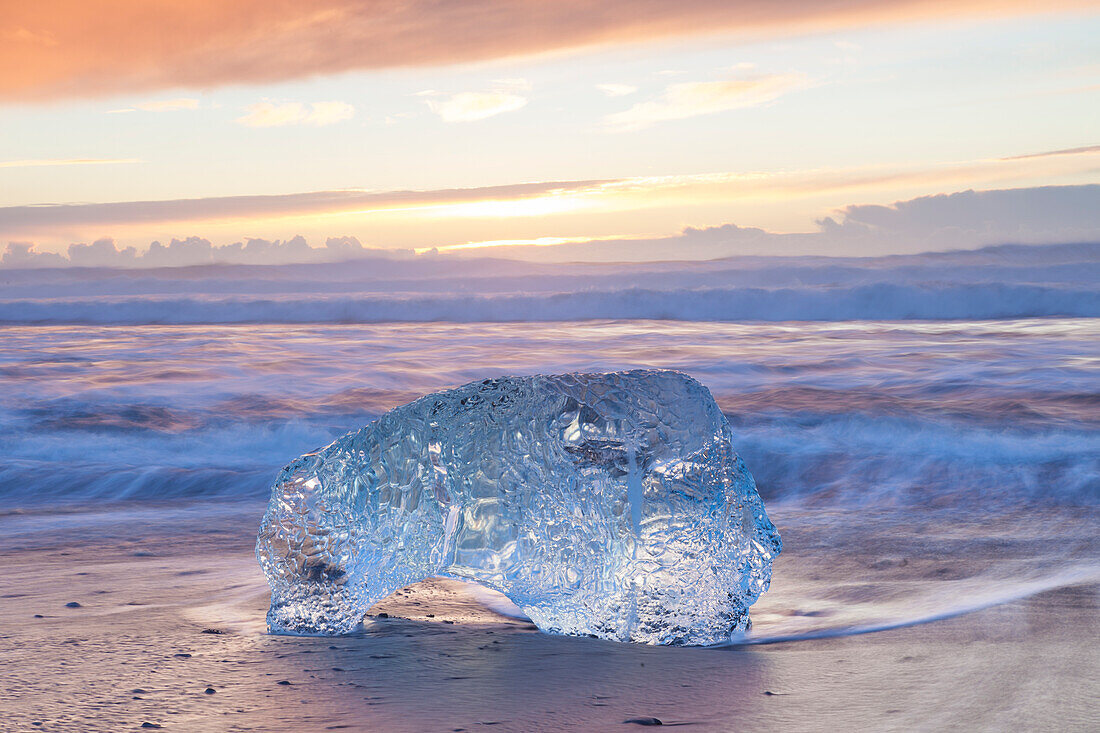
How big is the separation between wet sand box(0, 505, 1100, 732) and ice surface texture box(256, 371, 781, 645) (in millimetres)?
140

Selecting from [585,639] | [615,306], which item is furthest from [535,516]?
[615,306]

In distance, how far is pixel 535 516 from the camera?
303cm

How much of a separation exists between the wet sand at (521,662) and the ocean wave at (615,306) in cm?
2160

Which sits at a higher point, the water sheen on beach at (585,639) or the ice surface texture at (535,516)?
the ice surface texture at (535,516)

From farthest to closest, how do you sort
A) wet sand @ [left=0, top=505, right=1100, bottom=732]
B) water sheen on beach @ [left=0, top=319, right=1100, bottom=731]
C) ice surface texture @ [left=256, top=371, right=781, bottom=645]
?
ice surface texture @ [left=256, top=371, right=781, bottom=645], water sheen on beach @ [left=0, top=319, right=1100, bottom=731], wet sand @ [left=0, top=505, right=1100, bottom=732]

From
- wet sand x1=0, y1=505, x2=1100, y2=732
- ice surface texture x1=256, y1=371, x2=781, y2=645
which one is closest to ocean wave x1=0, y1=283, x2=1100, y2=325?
wet sand x1=0, y1=505, x2=1100, y2=732

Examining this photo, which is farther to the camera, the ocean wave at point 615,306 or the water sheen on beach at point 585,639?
the ocean wave at point 615,306

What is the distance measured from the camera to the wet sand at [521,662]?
2.38 m

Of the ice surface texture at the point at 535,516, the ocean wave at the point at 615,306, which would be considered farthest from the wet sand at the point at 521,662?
the ocean wave at the point at 615,306

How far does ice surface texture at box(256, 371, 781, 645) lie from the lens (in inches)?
119

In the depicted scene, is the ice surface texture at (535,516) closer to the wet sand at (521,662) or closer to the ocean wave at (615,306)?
the wet sand at (521,662)

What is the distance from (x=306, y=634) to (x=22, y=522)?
124 inches

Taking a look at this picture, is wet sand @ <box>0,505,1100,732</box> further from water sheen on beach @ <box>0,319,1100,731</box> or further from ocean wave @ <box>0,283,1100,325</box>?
ocean wave @ <box>0,283,1100,325</box>

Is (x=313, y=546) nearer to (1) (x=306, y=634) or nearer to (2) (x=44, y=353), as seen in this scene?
(1) (x=306, y=634)
